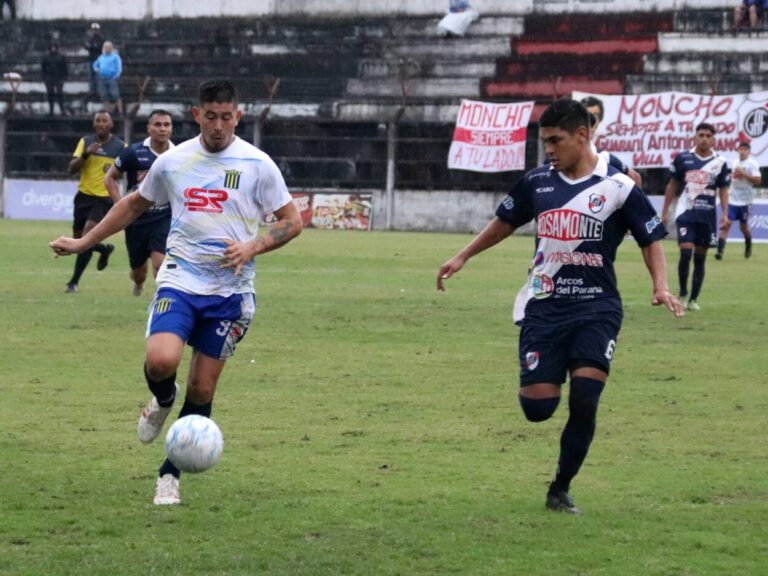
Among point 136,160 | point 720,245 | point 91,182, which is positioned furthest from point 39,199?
point 136,160

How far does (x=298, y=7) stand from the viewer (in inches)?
1964

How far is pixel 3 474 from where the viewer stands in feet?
26.8

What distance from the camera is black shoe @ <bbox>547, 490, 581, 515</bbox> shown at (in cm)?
741

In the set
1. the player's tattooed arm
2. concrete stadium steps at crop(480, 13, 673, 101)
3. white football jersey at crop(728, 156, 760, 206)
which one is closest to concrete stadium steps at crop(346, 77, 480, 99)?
concrete stadium steps at crop(480, 13, 673, 101)

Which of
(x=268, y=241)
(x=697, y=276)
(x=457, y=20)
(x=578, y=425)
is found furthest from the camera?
(x=457, y=20)

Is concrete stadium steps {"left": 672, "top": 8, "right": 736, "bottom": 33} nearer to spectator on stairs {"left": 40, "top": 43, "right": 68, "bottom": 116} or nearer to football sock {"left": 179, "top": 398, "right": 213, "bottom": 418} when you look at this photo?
spectator on stairs {"left": 40, "top": 43, "right": 68, "bottom": 116}

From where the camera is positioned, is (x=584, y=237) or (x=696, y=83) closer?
(x=584, y=237)

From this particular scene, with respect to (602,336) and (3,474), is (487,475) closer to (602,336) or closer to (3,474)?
(602,336)

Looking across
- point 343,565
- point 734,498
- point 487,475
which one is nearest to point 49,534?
point 343,565

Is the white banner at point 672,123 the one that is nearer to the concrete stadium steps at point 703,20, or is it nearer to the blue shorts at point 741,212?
the concrete stadium steps at point 703,20

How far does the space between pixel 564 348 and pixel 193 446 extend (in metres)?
1.85

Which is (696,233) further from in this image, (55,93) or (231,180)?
(55,93)

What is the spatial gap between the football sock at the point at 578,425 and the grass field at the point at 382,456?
0.76 feet

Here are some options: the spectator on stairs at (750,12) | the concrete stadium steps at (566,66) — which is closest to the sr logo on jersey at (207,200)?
the concrete stadium steps at (566,66)
